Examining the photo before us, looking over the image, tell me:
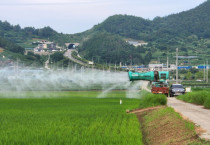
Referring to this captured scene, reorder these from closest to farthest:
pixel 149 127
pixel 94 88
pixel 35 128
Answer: pixel 35 128 → pixel 149 127 → pixel 94 88

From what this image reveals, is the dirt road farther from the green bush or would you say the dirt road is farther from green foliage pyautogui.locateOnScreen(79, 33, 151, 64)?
green foliage pyautogui.locateOnScreen(79, 33, 151, 64)

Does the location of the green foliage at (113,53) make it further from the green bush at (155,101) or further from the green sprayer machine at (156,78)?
the green bush at (155,101)

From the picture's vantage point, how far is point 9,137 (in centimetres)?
1653

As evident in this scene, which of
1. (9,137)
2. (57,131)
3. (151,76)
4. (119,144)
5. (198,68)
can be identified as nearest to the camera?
(119,144)

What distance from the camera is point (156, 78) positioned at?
5316cm

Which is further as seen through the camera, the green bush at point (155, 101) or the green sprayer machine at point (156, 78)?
the green sprayer machine at point (156, 78)

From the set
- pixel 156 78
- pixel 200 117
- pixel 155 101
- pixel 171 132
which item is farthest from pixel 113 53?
pixel 171 132

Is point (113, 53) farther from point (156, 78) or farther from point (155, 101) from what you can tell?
point (155, 101)

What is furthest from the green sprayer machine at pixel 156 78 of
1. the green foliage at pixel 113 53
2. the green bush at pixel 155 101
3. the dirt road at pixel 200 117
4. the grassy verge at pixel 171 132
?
the green foliage at pixel 113 53

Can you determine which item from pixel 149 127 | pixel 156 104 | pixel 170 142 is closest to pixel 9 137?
pixel 170 142

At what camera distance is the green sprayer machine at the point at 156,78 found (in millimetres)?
46191

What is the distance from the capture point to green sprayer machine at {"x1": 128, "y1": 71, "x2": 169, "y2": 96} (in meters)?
46.2

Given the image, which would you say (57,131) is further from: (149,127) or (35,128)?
(149,127)

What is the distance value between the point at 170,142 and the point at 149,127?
20.7 feet
